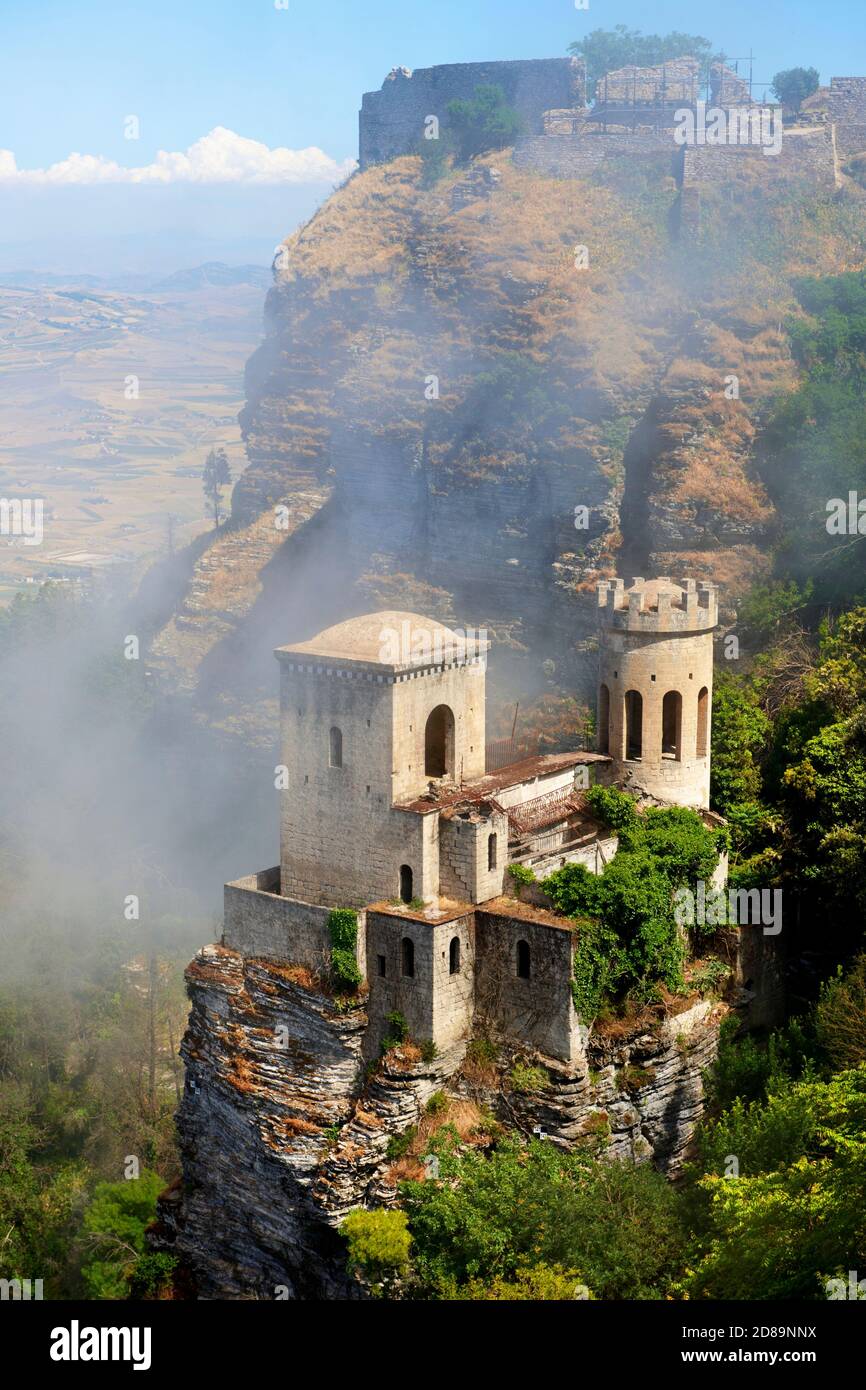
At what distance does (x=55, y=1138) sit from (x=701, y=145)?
147ft

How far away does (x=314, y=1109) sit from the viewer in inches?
1254

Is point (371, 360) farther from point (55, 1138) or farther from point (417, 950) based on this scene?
point (417, 950)

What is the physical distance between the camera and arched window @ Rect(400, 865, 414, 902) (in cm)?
3116

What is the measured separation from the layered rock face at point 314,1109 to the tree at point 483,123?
54.0m

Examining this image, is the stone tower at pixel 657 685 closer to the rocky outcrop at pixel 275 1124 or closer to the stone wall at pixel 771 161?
the rocky outcrop at pixel 275 1124

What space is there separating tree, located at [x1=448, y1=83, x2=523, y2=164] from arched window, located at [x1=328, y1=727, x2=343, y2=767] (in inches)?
2077

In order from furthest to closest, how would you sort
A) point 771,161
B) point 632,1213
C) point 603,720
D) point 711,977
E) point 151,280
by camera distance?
point 151,280 < point 771,161 < point 603,720 < point 711,977 < point 632,1213

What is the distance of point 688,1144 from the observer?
3244 centimetres

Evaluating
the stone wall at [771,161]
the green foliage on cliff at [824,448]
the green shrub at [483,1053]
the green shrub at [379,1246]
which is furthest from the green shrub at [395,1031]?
the stone wall at [771,161]

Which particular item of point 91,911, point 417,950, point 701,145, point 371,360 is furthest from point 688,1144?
point 701,145

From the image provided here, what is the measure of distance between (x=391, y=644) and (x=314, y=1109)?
8794 millimetres

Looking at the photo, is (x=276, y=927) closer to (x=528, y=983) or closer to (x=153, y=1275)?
(x=528, y=983)

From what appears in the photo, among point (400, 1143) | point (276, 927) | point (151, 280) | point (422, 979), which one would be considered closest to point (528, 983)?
point (422, 979)

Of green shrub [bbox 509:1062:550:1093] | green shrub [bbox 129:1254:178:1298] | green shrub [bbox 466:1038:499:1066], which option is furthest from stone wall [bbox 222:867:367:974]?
green shrub [bbox 129:1254:178:1298]
